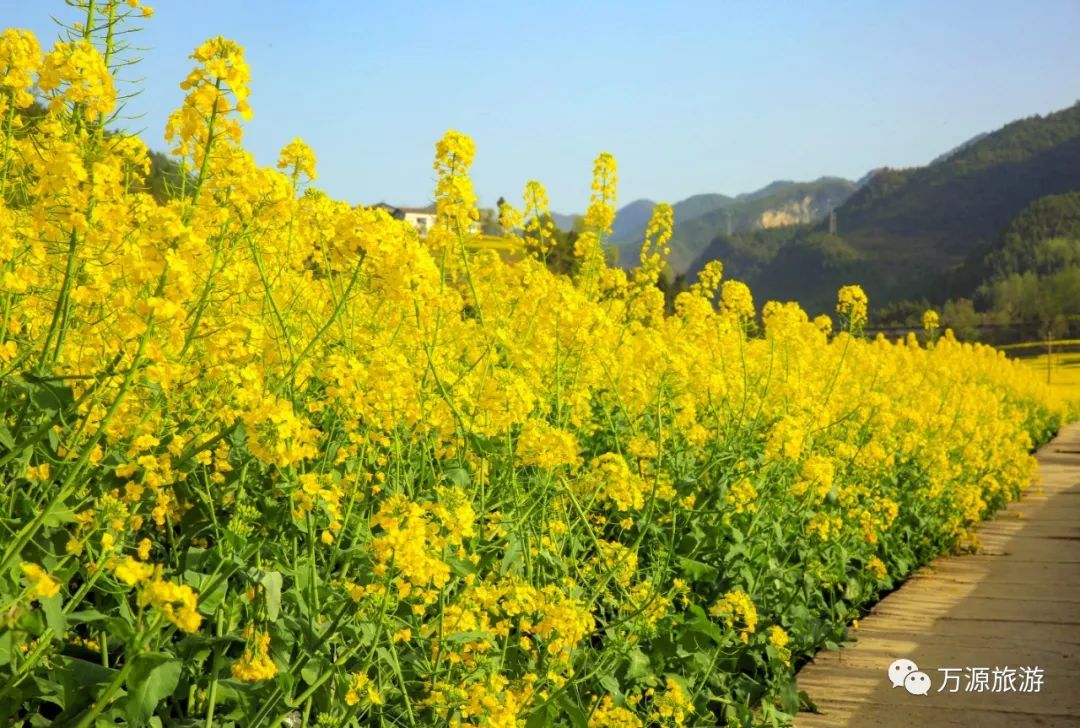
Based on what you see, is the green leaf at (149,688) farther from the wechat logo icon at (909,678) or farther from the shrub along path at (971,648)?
the wechat logo icon at (909,678)

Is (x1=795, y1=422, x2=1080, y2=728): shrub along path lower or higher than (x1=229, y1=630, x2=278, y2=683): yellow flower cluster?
lower

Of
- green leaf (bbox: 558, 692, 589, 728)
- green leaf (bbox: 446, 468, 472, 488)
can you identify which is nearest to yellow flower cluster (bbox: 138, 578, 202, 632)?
green leaf (bbox: 558, 692, 589, 728)

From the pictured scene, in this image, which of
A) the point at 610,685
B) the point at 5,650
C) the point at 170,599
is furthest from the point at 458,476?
the point at 170,599

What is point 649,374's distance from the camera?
3.96m

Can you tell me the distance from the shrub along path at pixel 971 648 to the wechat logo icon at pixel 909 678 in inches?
1.0

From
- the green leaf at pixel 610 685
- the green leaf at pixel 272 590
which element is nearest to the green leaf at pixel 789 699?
the green leaf at pixel 610 685

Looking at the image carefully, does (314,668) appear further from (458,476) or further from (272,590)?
(458,476)

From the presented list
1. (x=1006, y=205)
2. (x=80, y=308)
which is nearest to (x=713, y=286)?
(x=80, y=308)

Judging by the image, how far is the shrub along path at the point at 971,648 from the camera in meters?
3.38

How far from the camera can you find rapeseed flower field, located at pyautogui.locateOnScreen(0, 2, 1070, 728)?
5.72 ft

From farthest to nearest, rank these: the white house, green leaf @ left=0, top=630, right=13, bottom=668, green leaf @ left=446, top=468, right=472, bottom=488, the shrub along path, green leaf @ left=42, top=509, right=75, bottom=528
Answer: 1. the shrub along path
2. the white house
3. green leaf @ left=446, top=468, right=472, bottom=488
4. green leaf @ left=42, top=509, right=75, bottom=528
5. green leaf @ left=0, top=630, right=13, bottom=668
